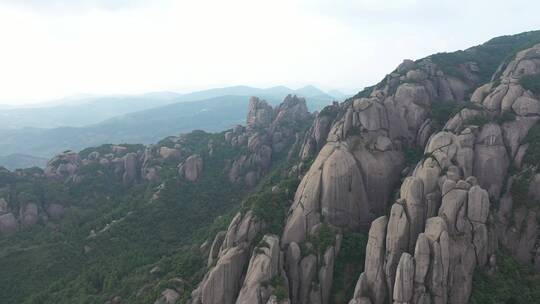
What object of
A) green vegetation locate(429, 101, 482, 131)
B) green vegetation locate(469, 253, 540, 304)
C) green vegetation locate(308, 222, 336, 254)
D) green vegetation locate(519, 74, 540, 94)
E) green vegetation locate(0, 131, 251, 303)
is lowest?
green vegetation locate(0, 131, 251, 303)

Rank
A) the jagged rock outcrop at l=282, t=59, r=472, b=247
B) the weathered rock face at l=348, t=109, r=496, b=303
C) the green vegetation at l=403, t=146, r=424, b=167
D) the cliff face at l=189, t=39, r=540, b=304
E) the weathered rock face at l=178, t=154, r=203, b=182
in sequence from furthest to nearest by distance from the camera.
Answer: the weathered rock face at l=178, t=154, r=203, b=182, the green vegetation at l=403, t=146, r=424, b=167, the jagged rock outcrop at l=282, t=59, r=472, b=247, the cliff face at l=189, t=39, r=540, b=304, the weathered rock face at l=348, t=109, r=496, b=303

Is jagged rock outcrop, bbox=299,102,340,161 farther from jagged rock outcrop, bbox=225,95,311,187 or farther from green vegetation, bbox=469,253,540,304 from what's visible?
green vegetation, bbox=469,253,540,304

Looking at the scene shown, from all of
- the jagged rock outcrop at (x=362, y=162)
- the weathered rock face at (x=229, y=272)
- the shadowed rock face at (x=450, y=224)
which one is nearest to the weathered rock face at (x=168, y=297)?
the weathered rock face at (x=229, y=272)

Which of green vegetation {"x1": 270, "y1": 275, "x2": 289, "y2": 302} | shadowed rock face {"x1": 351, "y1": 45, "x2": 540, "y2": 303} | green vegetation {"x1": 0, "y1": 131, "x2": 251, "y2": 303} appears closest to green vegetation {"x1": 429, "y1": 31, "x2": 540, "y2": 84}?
shadowed rock face {"x1": 351, "y1": 45, "x2": 540, "y2": 303}

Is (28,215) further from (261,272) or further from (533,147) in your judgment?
(533,147)

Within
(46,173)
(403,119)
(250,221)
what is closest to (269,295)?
(250,221)

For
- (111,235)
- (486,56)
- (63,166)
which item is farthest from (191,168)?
(486,56)
